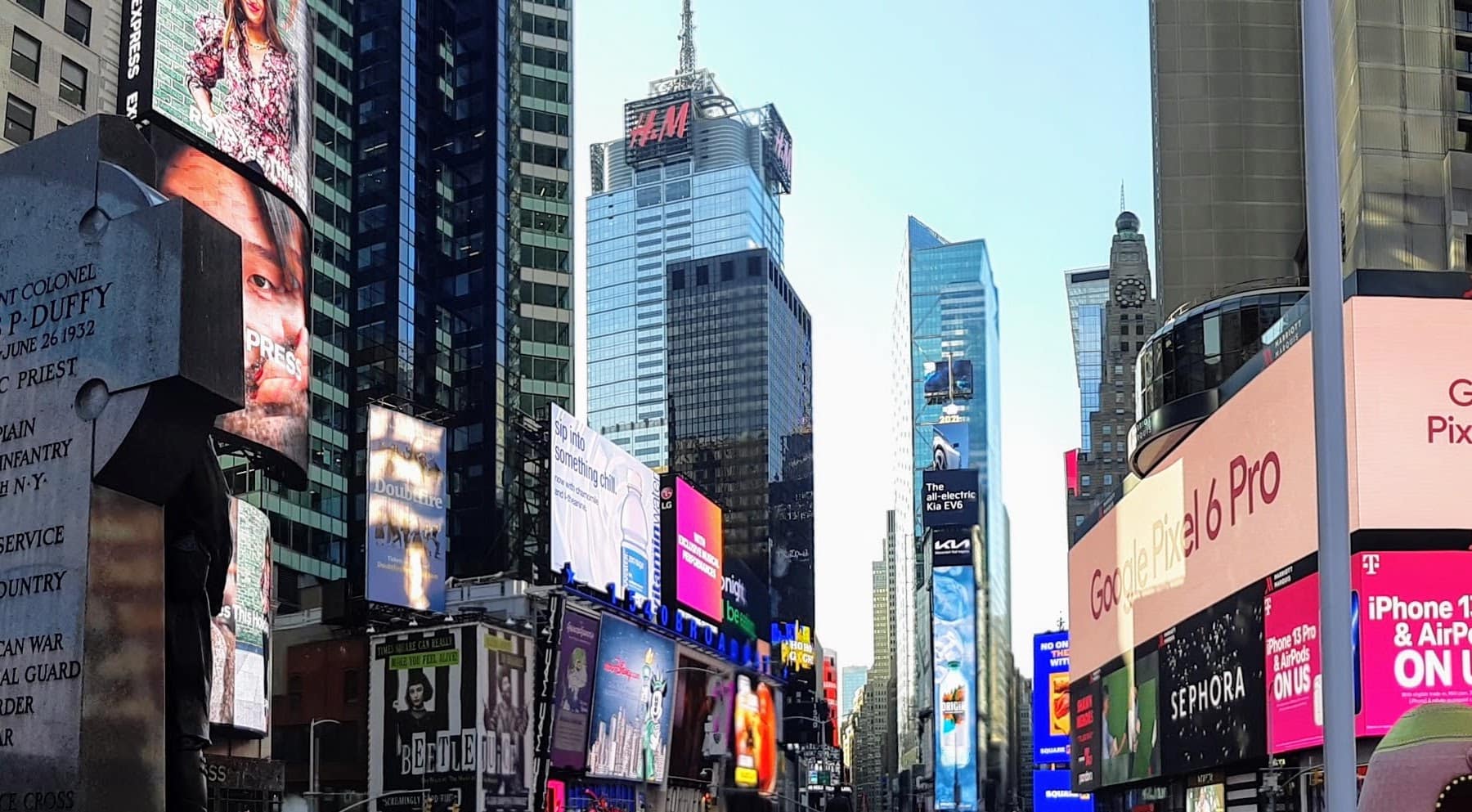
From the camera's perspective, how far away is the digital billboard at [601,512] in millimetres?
76500

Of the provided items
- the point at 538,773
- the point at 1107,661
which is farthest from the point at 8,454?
the point at 1107,661

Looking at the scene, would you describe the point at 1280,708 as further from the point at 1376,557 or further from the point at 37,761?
the point at 37,761

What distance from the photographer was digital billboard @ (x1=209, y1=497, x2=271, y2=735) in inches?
2313

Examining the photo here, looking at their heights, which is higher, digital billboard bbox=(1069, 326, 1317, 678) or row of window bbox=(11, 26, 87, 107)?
row of window bbox=(11, 26, 87, 107)

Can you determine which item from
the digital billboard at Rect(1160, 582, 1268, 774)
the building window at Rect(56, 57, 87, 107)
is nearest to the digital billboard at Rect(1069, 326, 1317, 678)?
the digital billboard at Rect(1160, 582, 1268, 774)

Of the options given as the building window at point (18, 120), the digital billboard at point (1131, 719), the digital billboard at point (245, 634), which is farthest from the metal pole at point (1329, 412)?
the digital billboard at point (1131, 719)

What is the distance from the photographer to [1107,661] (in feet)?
259

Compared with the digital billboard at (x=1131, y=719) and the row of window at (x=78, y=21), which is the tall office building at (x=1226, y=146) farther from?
the row of window at (x=78, y=21)

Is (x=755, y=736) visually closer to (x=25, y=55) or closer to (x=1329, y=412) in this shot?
(x=25, y=55)

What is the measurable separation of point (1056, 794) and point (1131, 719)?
304 ft

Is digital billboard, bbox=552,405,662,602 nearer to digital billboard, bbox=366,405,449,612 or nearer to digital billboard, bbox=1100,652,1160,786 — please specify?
digital billboard, bbox=366,405,449,612

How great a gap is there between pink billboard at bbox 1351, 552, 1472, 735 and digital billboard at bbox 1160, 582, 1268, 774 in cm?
635

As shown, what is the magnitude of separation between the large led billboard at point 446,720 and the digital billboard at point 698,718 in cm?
1968

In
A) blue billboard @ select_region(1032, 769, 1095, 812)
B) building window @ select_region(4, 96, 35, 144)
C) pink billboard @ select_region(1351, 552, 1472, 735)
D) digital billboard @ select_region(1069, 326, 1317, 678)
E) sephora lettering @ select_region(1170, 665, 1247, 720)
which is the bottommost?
blue billboard @ select_region(1032, 769, 1095, 812)
